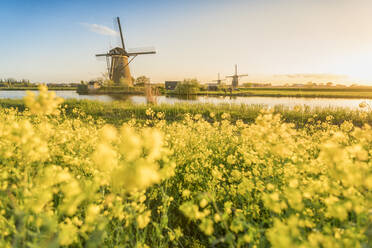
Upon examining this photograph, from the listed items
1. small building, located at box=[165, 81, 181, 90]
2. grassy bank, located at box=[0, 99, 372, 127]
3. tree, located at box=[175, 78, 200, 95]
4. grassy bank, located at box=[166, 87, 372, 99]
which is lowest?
grassy bank, located at box=[0, 99, 372, 127]

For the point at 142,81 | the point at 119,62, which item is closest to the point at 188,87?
the point at 119,62

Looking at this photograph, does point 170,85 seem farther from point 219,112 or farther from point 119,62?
point 219,112

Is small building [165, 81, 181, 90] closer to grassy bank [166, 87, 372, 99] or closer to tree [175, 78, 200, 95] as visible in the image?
grassy bank [166, 87, 372, 99]

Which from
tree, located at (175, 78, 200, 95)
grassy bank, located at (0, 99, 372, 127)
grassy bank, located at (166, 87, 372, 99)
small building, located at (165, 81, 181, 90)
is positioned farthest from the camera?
small building, located at (165, 81, 181, 90)

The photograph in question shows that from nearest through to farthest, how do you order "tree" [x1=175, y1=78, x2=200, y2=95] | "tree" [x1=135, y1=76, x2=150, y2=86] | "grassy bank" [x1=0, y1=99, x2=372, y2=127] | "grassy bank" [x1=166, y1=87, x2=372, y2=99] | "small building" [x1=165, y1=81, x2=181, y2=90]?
"grassy bank" [x1=0, y1=99, x2=372, y2=127], "grassy bank" [x1=166, y1=87, x2=372, y2=99], "tree" [x1=175, y1=78, x2=200, y2=95], "tree" [x1=135, y1=76, x2=150, y2=86], "small building" [x1=165, y1=81, x2=181, y2=90]

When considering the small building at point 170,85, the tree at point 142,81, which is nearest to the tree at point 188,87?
the tree at point 142,81

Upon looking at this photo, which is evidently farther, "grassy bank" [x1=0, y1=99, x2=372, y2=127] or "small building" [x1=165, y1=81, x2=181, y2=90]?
"small building" [x1=165, y1=81, x2=181, y2=90]

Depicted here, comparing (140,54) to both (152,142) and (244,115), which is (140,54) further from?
(152,142)

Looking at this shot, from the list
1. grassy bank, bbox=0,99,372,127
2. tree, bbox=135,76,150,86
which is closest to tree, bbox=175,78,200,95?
tree, bbox=135,76,150,86

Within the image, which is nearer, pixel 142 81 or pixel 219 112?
pixel 219 112

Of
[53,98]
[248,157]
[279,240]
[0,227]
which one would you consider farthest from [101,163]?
[248,157]

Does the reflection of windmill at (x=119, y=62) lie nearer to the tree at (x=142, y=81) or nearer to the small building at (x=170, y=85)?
the tree at (x=142, y=81)

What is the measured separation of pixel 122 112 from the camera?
1126 cm

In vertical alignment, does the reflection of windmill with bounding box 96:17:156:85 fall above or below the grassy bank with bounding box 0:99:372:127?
above
